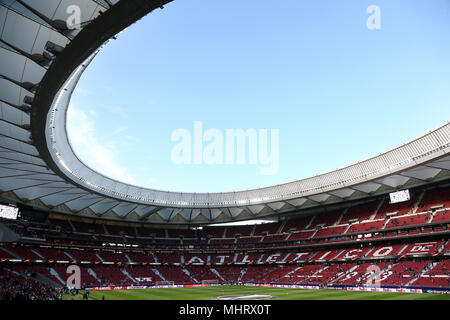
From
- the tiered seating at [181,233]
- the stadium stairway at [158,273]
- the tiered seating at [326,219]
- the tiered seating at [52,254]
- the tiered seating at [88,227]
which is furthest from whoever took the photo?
the tiered seating at [181,233]

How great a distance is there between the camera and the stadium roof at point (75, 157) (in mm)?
17016

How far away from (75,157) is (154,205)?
2203 cm

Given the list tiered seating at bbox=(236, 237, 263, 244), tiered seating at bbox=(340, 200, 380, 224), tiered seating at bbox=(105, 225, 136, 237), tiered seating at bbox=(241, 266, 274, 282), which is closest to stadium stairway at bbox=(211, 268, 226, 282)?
tiered seating at bbox=(241, 266, 274, 282)

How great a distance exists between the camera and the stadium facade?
61.0ft

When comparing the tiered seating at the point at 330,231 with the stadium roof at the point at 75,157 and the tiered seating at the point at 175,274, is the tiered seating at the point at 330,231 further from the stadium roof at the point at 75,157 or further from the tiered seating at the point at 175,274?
the tiered seating at the point at 175,274

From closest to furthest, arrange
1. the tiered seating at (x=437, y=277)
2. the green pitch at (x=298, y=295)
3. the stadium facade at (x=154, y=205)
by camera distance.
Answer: the stadium facade at (x=154, y=205), the green pitch at (x=298, y=295), the tiered seating at (x=437, y=277)

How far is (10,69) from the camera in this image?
20.4 m

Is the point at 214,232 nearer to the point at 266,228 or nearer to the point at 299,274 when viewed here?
the point at 266,228

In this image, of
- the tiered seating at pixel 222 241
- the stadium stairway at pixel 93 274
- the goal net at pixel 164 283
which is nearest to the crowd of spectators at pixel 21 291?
the stadium stairway at pixel 93 274

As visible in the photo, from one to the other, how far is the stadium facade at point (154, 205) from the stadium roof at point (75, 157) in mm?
112

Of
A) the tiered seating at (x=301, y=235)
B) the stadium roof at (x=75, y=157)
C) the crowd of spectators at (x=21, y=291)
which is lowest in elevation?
the crowd of spectators at (x=21, y=291)

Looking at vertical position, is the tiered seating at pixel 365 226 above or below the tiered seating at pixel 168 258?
above
